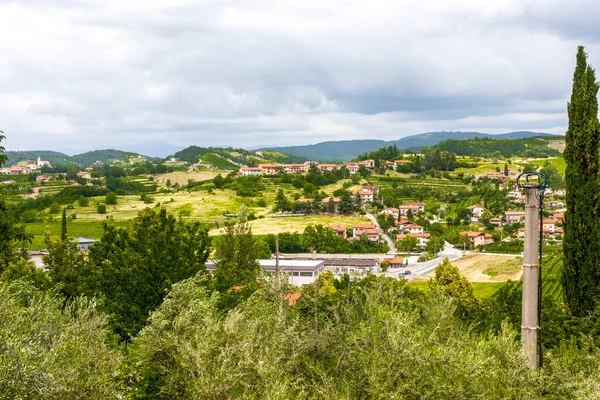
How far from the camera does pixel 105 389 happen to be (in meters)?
11.1

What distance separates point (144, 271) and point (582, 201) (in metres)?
20.1

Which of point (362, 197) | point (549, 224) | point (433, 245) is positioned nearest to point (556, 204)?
point (549, 224)

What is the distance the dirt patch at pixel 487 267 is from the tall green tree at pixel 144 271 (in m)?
52.2

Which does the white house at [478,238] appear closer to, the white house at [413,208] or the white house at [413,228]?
the white house at [413,228]

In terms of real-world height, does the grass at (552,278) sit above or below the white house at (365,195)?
below

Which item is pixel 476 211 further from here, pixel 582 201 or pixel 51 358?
pixel 51 358

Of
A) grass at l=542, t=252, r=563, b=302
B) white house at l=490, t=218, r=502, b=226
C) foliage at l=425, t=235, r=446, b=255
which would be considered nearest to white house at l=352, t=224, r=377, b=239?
foliage at l=425, t=235, r=446, b=255

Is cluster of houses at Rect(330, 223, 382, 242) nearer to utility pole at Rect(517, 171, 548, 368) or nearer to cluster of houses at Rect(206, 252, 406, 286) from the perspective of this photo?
cluster of houses at Rect(206, 252, 406, 286)

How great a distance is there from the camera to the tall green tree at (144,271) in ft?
68.4

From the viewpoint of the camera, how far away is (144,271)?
21312 millimetres

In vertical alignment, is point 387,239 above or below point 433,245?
below

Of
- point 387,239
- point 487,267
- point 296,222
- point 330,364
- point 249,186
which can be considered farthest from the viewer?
point 249,186

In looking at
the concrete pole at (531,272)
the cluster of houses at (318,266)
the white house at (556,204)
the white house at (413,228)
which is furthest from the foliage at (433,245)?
the concrete pole at (531,272)

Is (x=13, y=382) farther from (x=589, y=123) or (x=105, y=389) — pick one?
(x=589, y=123)
